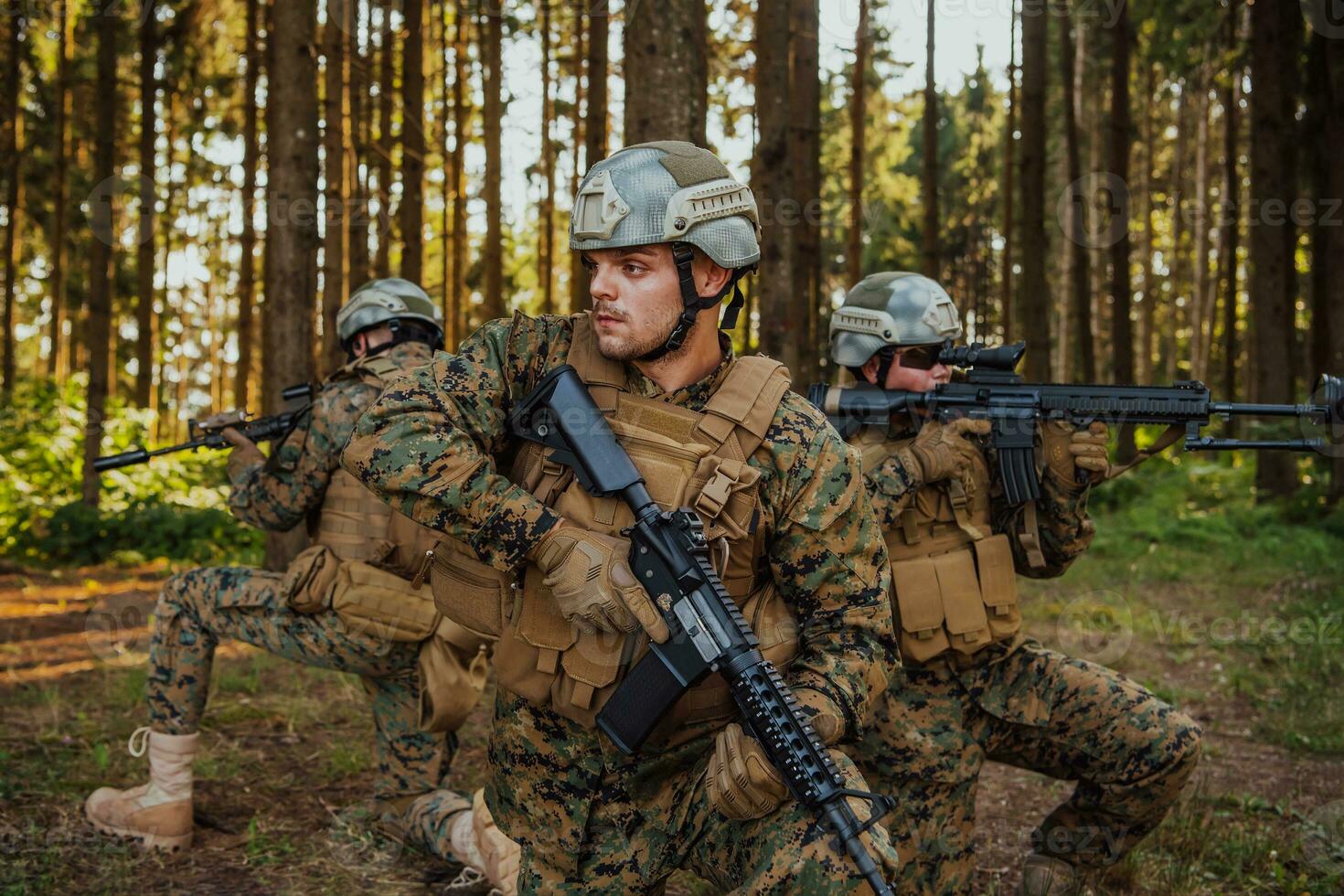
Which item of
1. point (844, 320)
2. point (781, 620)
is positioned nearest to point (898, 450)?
point (844, 320)

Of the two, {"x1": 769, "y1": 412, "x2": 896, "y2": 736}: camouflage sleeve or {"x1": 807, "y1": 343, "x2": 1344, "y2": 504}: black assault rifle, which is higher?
{"x1": 807, "y1": 343, "x2": 1344, "y2": 504}: black assault rifle

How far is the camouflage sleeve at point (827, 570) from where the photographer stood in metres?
3.01

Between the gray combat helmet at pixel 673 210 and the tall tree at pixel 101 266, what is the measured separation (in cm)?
1145

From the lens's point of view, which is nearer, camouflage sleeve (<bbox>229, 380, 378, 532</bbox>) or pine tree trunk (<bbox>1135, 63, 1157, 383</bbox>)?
camouflage sleeve (<bbox>229, 380, 378, 532</bbox>)

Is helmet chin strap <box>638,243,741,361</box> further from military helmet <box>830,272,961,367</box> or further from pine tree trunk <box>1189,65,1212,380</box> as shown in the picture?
pine tree trunk <box>1189,65,1212,380</box>

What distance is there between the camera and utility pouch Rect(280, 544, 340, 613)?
15.9ft

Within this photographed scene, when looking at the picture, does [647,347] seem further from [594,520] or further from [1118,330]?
[1118,330]

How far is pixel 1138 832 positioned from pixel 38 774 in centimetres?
503

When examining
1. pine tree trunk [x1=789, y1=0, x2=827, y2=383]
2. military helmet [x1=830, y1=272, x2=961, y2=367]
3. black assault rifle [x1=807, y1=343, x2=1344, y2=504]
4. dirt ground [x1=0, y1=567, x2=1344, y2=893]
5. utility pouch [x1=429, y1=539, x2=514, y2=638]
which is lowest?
dirt ground [x1=0, y1=567, x2=1344, y2=893]

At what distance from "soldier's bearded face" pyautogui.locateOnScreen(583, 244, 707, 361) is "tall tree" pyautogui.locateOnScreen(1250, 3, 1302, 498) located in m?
11.5

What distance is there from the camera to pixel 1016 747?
450 cm

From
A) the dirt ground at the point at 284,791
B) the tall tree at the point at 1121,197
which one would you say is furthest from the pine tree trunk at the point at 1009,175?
the dirt ground at the point at 284,791

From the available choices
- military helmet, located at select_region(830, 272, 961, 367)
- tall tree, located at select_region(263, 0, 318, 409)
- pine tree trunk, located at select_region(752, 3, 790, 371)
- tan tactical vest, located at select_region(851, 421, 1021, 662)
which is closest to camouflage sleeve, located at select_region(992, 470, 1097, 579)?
tan tactical vest, located at select_region(851, 421, 1021, 662)

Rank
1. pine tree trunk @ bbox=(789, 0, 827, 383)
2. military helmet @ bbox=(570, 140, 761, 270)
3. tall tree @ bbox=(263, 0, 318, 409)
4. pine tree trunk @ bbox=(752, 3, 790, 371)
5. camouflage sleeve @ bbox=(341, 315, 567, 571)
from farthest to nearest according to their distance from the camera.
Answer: pine tree trunk @ bbox=(789, 0, 827, 383) < tall tree @ bbox=(263, 0, 318, 409) < pine tree trunk @ bbox=(752, 3, 790, 371) < military helmet @ bbox=(570, 140, 761, 270) < camouflage sleeve @ bbox=(341, 315, 567, 571)
